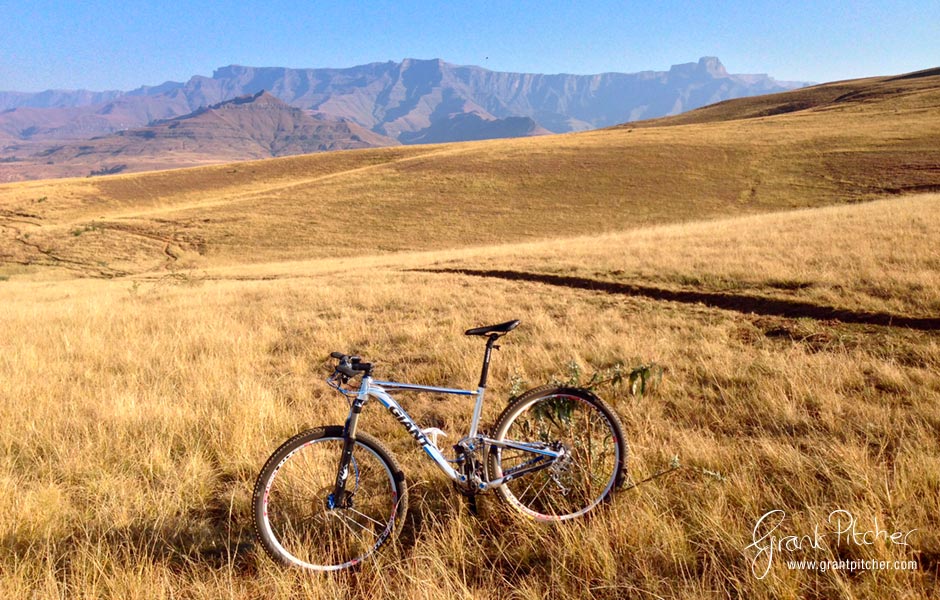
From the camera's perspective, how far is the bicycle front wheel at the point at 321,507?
281cm

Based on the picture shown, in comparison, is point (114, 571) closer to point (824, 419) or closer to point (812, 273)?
point (824, 419)

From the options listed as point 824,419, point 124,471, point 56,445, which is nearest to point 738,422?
point 824,419

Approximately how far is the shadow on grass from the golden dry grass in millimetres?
390

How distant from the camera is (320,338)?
8.20 metres

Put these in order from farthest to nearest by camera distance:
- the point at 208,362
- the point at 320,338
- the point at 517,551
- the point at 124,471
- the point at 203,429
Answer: the point at 320,338, the point at 208,362, the point at 203,429, the point at 124,471, the point at 517,551

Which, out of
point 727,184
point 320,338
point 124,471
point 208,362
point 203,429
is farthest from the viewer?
point 727,184

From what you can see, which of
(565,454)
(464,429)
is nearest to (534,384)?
(464,429)

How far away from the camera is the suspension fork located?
2.87 m

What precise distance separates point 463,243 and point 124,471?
2994 centimetres
